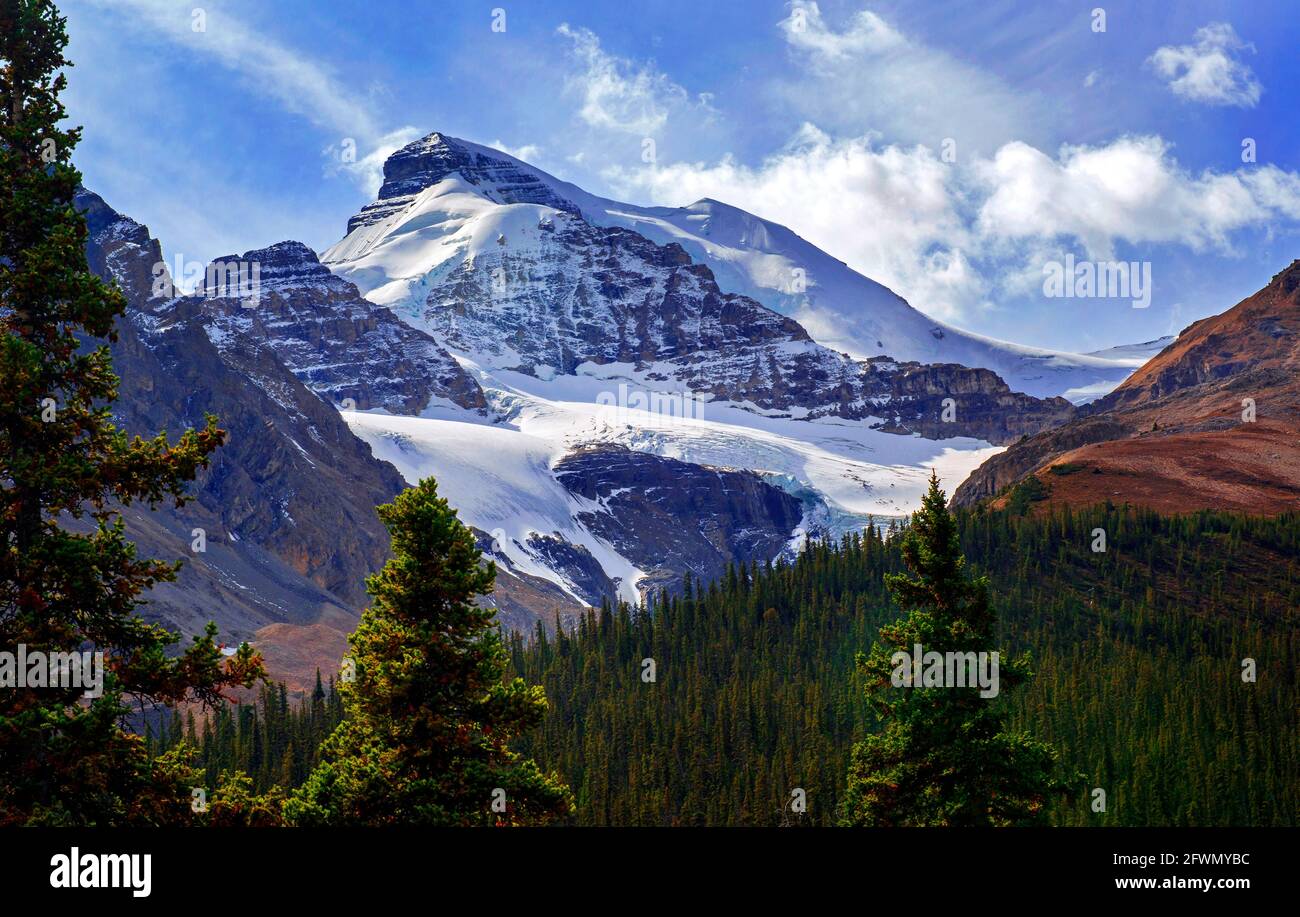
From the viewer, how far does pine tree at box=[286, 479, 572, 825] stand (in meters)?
25.3

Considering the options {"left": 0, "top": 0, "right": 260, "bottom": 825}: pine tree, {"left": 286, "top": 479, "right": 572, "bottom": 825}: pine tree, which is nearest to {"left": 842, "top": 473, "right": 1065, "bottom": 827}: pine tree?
{"left": 286, "top": 479, "right": 572, "bottom": 825}: pine tree

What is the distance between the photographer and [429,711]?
25734 millimetres

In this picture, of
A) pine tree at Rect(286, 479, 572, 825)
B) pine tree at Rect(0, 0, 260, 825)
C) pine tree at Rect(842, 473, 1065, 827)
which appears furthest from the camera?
pine tree at Rect(842, 473, 1065, 827)

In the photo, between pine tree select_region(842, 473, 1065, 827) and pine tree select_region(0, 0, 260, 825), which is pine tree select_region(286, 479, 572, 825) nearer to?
pine tree select_region(0, 0, 260, 825)

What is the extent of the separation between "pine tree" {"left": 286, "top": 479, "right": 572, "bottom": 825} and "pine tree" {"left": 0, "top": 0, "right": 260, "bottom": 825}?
4494 mm

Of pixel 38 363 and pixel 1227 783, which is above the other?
pixel 38 363

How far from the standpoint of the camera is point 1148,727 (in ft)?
307

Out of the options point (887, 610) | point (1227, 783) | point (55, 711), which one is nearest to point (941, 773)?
point (55, 711)

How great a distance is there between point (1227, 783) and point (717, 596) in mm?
68210

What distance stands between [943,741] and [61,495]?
64.8 ft

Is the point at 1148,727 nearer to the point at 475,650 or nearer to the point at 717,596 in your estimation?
the point at 717,596

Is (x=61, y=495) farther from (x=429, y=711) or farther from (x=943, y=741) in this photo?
(x=943, y=741)

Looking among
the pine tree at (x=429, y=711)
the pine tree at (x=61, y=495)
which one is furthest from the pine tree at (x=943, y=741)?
the pine tree at (x=61, y=495)
